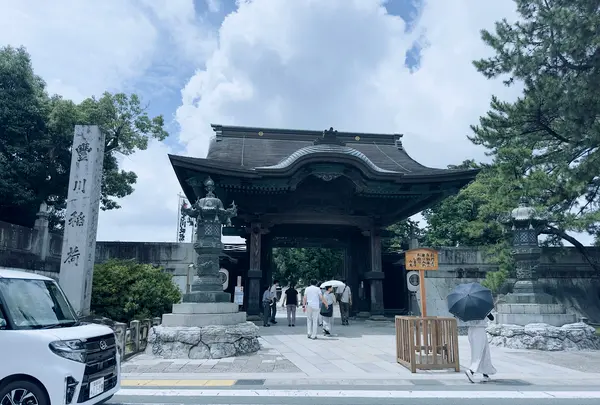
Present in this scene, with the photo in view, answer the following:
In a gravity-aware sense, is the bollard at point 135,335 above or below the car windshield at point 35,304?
below

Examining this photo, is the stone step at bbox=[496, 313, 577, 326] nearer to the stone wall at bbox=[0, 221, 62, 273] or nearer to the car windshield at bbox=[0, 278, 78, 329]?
the car windshield at bbox=[0, 278, 78, 329]

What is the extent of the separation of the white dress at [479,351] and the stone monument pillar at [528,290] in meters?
5.30

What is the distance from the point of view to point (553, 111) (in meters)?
13.7

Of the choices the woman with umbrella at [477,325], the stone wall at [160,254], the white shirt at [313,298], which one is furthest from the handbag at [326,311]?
the stone wall at [160,254]

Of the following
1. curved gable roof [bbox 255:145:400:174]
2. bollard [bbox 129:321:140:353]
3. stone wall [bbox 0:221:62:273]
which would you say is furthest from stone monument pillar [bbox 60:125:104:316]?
curved gable roof [bbox 255:145:400:174]

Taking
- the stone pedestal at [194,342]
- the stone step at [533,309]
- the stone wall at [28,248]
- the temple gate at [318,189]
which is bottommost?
the stone pedestal at [194,342]

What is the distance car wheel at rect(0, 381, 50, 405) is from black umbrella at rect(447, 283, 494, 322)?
6.33 meters

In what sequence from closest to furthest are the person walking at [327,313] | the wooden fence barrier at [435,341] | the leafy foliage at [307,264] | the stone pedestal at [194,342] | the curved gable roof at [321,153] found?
the wooden fence barrier at [435,341] → the stone pedestal at [194,342] → the person walking at [327,313] → the curved gable roof at [321,153] → the leafy foliage at [307,264]

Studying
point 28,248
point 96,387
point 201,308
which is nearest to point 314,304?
point 201,308

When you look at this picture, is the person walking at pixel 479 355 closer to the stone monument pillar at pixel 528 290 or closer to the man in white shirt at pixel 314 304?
the stone monument pillar at pixel 528 290

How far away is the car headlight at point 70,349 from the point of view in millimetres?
4543

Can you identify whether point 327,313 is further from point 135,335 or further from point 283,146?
point 283,146

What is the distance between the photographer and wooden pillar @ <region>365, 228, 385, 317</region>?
59.3 feet

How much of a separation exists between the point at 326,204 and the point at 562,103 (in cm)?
976
